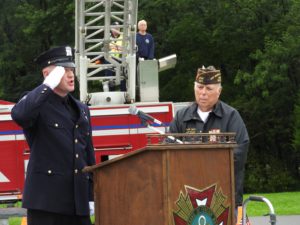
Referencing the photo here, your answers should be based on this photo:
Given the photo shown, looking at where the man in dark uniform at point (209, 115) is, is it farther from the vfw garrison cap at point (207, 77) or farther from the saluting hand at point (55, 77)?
the saluting hand at point (55, 77)

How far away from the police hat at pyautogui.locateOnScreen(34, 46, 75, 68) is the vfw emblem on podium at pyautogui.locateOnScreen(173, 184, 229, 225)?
47.1 inches

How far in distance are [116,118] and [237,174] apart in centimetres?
663

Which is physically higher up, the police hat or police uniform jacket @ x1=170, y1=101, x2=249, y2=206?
the police hat

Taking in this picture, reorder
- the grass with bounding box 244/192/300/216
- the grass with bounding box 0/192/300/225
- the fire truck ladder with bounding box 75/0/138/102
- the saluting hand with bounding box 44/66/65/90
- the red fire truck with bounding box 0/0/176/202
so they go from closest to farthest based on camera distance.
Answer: the saluting hand with bounding box 44/66/65/90
the red fire truck with bounding box 0/0/176/202
the grass with bounding box 0/192/300/225
the grass with bounding box 244/192/300/216
the fire truck ladder with bounding box 75/0/138/102

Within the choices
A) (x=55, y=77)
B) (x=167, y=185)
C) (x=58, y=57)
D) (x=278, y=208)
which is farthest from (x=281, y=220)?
(x=167, y=185)

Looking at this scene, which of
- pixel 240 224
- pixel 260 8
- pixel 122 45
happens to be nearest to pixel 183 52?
pixel 260 8

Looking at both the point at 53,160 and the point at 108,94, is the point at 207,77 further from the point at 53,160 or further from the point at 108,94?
the point at 108,94

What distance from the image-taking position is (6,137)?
1166cm

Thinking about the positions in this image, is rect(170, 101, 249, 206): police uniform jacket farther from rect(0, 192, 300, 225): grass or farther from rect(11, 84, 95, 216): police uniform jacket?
rect(0, 192, 300, 225): grass

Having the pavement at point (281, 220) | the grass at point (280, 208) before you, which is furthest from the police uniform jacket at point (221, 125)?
the grass at point (280, 208)

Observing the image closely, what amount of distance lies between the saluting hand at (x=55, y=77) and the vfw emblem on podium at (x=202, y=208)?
1.05 meters

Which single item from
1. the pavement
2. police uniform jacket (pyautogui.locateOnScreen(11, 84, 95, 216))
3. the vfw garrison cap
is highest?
the vfw garrison cap

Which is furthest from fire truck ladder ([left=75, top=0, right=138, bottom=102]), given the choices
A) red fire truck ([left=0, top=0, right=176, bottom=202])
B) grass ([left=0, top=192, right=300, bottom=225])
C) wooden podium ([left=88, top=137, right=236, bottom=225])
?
wooden podium ([left=88, top=137, right=236, bottom=225])

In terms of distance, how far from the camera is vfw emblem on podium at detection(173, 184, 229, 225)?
4.46m
